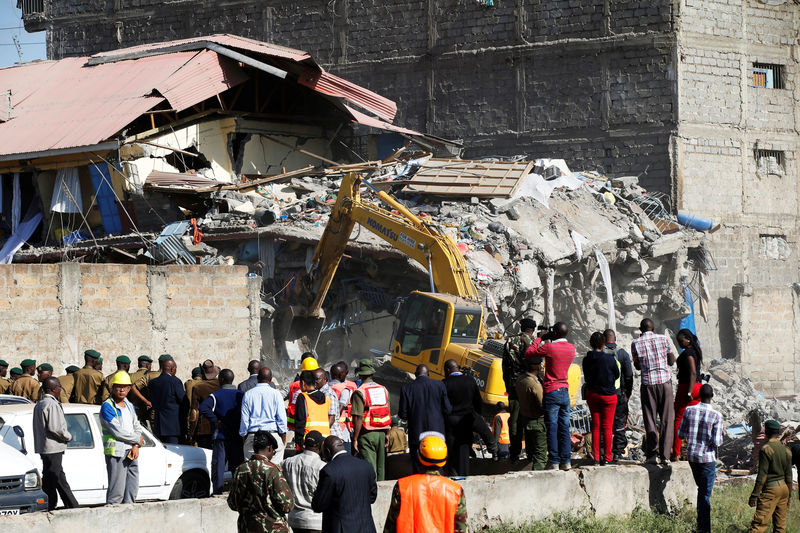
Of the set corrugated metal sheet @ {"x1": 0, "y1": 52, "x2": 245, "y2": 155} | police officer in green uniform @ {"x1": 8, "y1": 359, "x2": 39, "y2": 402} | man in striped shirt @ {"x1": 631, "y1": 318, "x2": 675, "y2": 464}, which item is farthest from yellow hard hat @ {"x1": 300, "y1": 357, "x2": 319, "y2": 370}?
corrugated metal sheet @ {"x1": 0, "y1": 52, "x2": 245, "y2": 155}

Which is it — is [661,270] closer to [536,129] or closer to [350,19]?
[536,129]

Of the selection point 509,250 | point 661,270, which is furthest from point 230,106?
point 661,270

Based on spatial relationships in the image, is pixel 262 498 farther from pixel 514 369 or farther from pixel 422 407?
pixel 514 369

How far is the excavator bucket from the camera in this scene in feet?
77.5

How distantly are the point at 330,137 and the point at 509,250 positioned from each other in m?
7.80

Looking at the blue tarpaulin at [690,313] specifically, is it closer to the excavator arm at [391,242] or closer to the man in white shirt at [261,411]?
the excavator arm at [391,242]

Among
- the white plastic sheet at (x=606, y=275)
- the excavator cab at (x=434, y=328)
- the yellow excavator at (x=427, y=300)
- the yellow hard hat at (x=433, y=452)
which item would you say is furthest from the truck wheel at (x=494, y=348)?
the yellow hard hat at (x=433, y=452)

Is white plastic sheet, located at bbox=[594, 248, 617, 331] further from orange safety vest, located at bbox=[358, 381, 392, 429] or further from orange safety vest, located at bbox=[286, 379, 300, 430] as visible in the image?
orange safety vest, located at bbox=[358, 381, 392, 429]

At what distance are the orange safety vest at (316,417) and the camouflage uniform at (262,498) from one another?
9.39ft

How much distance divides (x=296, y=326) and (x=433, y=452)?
642 inches

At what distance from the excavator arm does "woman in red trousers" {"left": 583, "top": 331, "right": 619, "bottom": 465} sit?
6599mm

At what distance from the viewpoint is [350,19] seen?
114ft

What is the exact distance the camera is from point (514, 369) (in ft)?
43.2

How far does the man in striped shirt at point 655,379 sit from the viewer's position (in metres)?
12.9
